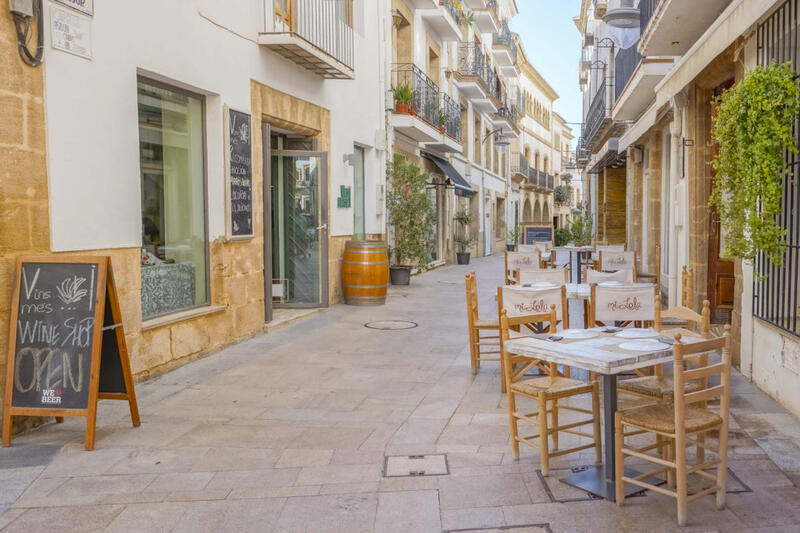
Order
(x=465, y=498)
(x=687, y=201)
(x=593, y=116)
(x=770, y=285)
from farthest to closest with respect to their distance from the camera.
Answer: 1. (x=593, y=116)
2. (x=687, y=201)
3. (x=770, y=285)
4. (x=465, y=498)

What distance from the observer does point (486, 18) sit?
24.9 m

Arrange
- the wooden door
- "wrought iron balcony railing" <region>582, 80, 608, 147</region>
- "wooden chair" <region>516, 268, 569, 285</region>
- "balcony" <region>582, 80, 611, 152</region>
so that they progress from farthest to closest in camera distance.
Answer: "wrought iron balcony railing" <region>582, 80, 608, 147</region> → "balcony" <region>582, 80, 611, 152</region> → the wooden door → "wooden chair" <region>516, 268, 569, 285</region>

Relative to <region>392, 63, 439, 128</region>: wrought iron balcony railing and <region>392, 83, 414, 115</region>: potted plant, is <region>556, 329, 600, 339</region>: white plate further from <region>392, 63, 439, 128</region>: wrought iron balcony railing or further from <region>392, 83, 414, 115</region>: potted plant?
<region>392, 63, 439, 128</region>: wrought iron balcony railing

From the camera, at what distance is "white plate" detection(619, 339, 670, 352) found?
3748 mm

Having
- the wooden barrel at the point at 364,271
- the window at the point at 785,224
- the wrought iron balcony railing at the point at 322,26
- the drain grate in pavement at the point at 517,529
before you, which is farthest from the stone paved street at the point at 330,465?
the wrought iron balcony railing at the point at 322,26

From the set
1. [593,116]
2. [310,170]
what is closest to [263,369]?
[310,170]

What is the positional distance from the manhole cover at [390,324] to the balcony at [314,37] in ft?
10.8

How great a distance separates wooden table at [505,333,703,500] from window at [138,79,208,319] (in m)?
4.07

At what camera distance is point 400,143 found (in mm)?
16125

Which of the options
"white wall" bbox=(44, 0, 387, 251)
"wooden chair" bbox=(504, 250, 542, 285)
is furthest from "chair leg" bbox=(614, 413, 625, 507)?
"wooden chair" bbox=(504, 250, 542, 285)

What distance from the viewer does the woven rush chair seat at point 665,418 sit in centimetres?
349

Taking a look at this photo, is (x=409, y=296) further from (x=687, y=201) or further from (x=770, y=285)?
(x=770, y=285)

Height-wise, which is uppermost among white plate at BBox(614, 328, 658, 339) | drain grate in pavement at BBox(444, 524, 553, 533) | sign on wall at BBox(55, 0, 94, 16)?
sign on wall at BBox(55, 0, 94, 16)

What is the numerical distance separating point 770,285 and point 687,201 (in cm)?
328
